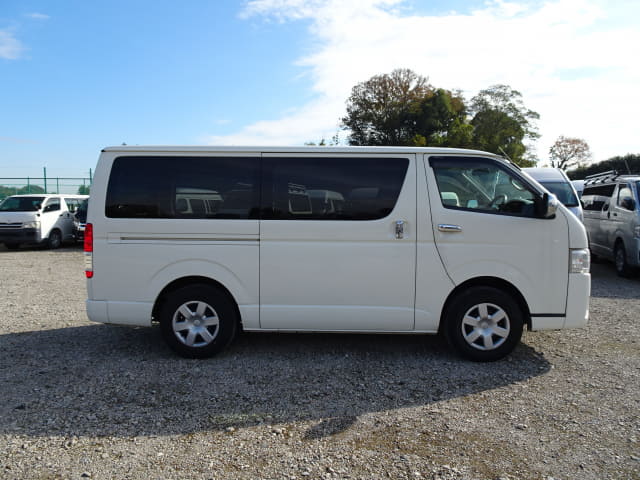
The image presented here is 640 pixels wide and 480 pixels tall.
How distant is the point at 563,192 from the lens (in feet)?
35.2

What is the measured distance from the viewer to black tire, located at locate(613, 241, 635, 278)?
10.1 meters

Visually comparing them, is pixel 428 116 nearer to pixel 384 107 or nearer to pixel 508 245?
pixel 384 107

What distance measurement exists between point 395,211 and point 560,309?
189cm

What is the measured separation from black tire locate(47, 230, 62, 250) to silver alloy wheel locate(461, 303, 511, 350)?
1471 cm

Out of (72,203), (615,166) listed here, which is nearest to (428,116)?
(615,166)

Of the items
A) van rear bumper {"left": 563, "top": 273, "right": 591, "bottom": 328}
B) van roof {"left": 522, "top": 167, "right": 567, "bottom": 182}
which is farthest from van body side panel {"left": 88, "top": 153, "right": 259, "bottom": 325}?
van roof {"left": 522, "top": 167, "right": 567, "bottom": 182}

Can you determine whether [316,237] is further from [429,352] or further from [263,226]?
[429,352]

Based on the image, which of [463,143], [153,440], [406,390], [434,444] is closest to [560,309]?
[406,390]

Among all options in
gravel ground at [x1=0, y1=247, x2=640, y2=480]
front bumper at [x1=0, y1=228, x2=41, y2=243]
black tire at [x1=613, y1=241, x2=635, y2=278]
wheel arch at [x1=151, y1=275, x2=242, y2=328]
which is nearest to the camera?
gravel ground at [x1=0, y1=247, x2=640, y2=480]

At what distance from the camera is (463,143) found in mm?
37938

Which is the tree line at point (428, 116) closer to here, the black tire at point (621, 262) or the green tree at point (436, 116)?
the green tree at point (436, 116)

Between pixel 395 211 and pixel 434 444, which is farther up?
pixel 395 211

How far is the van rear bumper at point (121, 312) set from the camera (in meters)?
5.03

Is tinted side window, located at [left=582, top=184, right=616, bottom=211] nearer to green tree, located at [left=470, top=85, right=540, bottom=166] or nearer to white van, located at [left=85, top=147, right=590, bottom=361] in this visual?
white van, located at [left=85, top=147, right=590, bottom=361]
